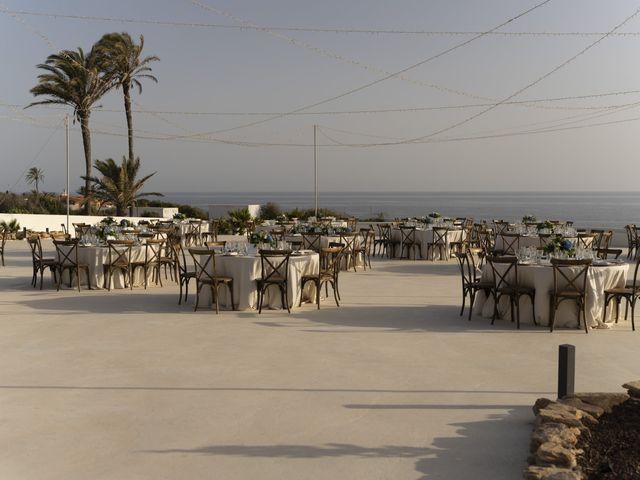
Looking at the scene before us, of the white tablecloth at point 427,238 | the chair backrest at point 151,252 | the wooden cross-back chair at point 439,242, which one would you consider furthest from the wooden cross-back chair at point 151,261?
the wooden cross-back chair at point 439,242

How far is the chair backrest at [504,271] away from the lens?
892 centimetres

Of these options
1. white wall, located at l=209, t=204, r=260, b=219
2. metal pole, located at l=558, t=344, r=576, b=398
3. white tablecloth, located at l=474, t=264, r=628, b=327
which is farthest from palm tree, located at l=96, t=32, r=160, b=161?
metal pole, located at l=558, t=344, r=576, b=398

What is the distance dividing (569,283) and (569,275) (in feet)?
0.54

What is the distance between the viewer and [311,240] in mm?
15023

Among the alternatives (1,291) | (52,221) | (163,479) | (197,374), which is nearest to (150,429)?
(163,479)

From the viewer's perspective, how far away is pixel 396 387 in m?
5.93

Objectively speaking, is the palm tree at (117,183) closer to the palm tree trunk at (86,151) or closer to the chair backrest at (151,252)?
the palm tree trunk at (86,151)

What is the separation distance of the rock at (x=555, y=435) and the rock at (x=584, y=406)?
0.42m

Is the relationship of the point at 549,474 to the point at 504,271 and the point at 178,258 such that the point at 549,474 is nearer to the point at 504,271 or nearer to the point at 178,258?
the point at 504,271

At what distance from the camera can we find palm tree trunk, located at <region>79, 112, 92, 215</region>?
2892 cm

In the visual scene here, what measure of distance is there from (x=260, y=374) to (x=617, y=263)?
5318 millimetres

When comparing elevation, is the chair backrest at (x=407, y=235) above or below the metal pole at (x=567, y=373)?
above

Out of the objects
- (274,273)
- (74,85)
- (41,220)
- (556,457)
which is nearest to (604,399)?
(556,457)

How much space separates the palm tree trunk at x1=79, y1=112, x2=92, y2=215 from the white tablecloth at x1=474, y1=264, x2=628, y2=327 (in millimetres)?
22746
